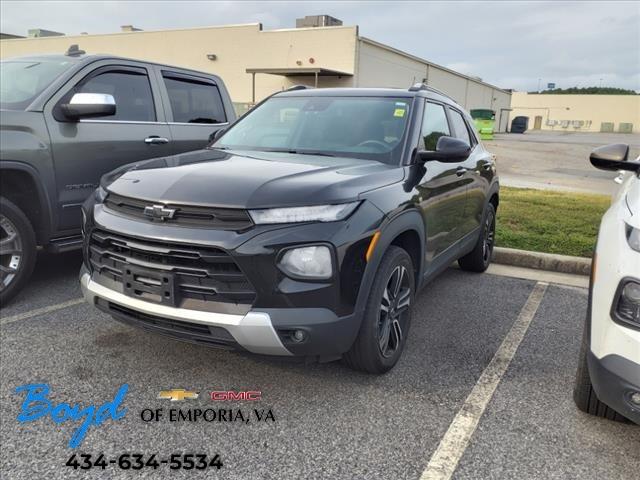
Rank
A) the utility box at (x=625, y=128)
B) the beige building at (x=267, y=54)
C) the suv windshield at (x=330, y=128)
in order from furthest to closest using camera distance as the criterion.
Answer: the utility box at (x=625, y=128), the beige building at (x=267, y=54), the suv windshield at (x=330, y=128)

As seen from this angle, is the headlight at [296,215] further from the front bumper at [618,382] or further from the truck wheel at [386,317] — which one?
the front bumper at [618,382]

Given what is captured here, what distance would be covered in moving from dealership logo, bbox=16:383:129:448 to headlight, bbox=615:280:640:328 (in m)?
2.39

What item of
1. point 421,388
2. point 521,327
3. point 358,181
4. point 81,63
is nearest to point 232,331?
point 358,181

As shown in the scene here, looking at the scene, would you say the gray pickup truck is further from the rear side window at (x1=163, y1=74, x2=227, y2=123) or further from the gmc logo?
the gmc logo

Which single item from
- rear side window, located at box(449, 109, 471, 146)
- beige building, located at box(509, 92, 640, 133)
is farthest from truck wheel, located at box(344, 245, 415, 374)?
beige building, located at box(509, 92, 640, 133)

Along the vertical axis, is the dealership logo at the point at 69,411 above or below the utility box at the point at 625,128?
above

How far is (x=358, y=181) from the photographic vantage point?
2.95 meters

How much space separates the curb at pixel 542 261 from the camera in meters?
5.76

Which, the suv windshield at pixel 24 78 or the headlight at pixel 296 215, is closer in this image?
the headlight at pixel 296 215

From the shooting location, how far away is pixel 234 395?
3.02 m

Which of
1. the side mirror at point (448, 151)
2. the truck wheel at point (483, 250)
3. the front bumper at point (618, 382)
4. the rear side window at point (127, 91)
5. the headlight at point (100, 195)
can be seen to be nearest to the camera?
the front bumper at point (618, 382)

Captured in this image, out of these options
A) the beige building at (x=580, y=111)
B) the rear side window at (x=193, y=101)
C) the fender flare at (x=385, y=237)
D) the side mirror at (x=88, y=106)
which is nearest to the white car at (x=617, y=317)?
the fender flare at (x=385, y=237)

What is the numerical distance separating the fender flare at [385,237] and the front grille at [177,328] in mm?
687

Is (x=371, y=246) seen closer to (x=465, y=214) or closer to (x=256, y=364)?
(x=256, y=364)
